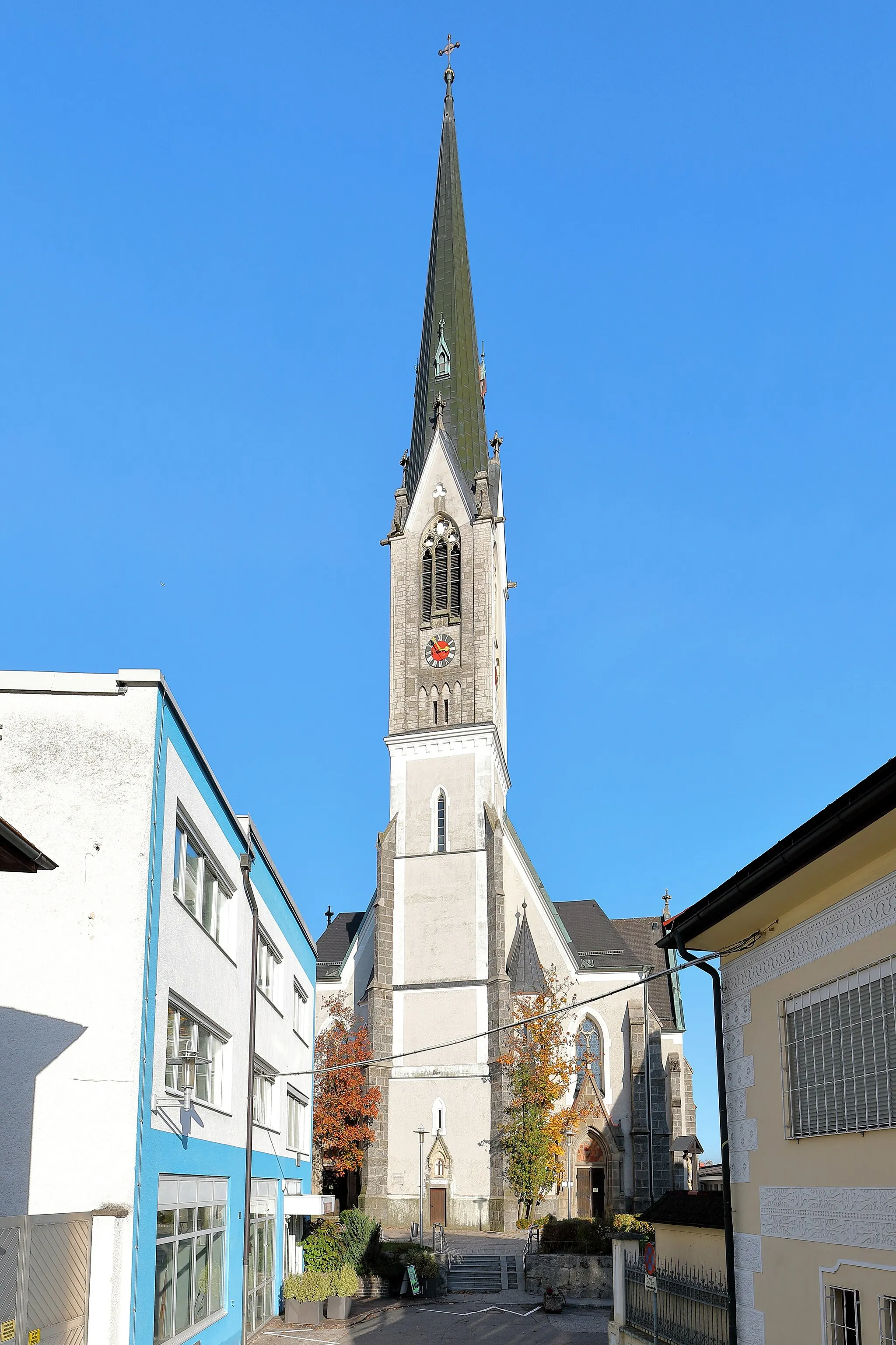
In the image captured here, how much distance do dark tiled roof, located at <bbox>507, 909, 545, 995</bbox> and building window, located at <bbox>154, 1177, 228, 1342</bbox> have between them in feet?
96.0

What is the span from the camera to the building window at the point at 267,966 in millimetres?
22750

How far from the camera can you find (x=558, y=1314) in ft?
85.5

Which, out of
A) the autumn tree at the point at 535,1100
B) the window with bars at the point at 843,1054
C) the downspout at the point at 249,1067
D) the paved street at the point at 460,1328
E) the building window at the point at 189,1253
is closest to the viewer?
the window with bars at the point at 843,1054

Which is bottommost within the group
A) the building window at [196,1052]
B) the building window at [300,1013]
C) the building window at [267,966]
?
the building window at [196,1052]

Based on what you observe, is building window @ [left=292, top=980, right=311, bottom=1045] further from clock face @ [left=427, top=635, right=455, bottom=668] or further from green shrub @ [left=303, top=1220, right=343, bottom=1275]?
clock face @ [left=427, top=635, right=455, bottom=668]

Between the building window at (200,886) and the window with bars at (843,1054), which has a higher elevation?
the building window at (200,886)

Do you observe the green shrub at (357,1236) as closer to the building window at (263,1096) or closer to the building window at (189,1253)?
the building window at (263,1096)

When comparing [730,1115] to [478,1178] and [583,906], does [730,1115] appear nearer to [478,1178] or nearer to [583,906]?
[478,1178]

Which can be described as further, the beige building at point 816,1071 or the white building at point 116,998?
the white building at point 116,998

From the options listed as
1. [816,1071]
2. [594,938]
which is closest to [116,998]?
[816,1071]

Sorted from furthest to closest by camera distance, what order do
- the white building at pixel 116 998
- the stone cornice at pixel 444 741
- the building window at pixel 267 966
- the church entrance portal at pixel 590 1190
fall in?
the stone cornice at pixel 444 741 → the church entrance portal at pixel 590 1190 → the building window at pixel 267 966 → the white building at pixel 116 998

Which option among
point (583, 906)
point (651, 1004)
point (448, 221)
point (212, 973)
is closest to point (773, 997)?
point (212, 973)

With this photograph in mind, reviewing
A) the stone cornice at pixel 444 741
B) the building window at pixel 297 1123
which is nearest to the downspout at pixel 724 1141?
the building window at pixel 297 1123

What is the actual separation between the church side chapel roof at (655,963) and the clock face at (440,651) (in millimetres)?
13653
